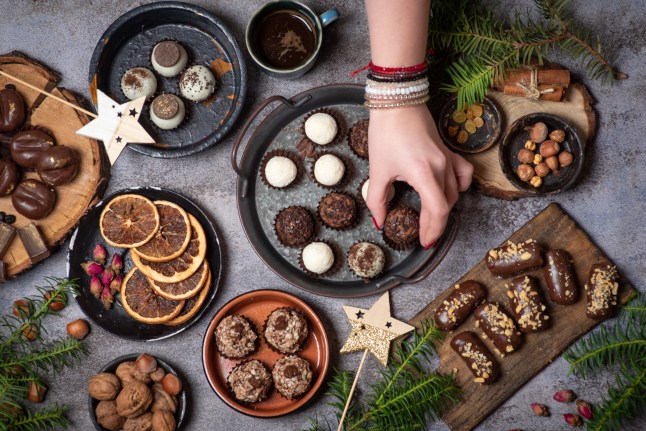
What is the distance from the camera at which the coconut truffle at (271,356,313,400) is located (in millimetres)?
2377

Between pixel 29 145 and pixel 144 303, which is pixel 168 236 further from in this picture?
pixel 29 145

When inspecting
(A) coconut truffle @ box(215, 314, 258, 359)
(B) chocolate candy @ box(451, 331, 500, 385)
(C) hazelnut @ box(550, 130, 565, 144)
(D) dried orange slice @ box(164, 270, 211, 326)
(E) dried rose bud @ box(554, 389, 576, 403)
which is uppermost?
(C) hazelnut @ box(550, 130, 565, 144)

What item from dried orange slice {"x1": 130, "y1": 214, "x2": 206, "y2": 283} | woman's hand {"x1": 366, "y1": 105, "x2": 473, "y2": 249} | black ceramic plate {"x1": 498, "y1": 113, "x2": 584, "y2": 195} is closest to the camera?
woman's hand {"x1": 366, "y1": 105, "x2": 473, "y2": 249}

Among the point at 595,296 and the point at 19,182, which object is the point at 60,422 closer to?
the point at 19,182

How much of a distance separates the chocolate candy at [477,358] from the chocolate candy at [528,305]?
0.20 metres

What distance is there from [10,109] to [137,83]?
23.1 inches

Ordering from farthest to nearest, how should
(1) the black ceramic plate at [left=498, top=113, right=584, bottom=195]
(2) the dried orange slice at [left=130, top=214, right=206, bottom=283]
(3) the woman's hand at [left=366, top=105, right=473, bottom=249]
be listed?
(2) the dried orange slice at [left=130, top=214, right=206, bottom=283]
(1) the black ceramic plate at [left=498, top=113, right=584, bottom=195]
(3) the woman's hand at [left=366, top=105, right=473, bottom=249]

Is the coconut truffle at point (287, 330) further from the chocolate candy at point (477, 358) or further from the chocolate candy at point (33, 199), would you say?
the chocolate candy at point (33, 199)

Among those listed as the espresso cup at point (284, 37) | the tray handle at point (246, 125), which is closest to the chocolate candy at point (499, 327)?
the tray handle at point (246, 125)

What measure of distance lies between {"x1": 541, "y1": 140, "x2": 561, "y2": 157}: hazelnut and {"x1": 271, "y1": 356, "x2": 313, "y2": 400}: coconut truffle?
138 cm

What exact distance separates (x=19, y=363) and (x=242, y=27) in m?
1.78

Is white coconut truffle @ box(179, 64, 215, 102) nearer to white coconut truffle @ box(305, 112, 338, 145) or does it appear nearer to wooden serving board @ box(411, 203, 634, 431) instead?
white coconut truffle @ box(305, 112, 338, 145)

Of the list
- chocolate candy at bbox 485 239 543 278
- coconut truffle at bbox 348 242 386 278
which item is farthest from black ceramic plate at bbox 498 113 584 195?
coconut truffle at bbox 348 242 386 278

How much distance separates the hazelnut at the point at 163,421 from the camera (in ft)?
7.96
